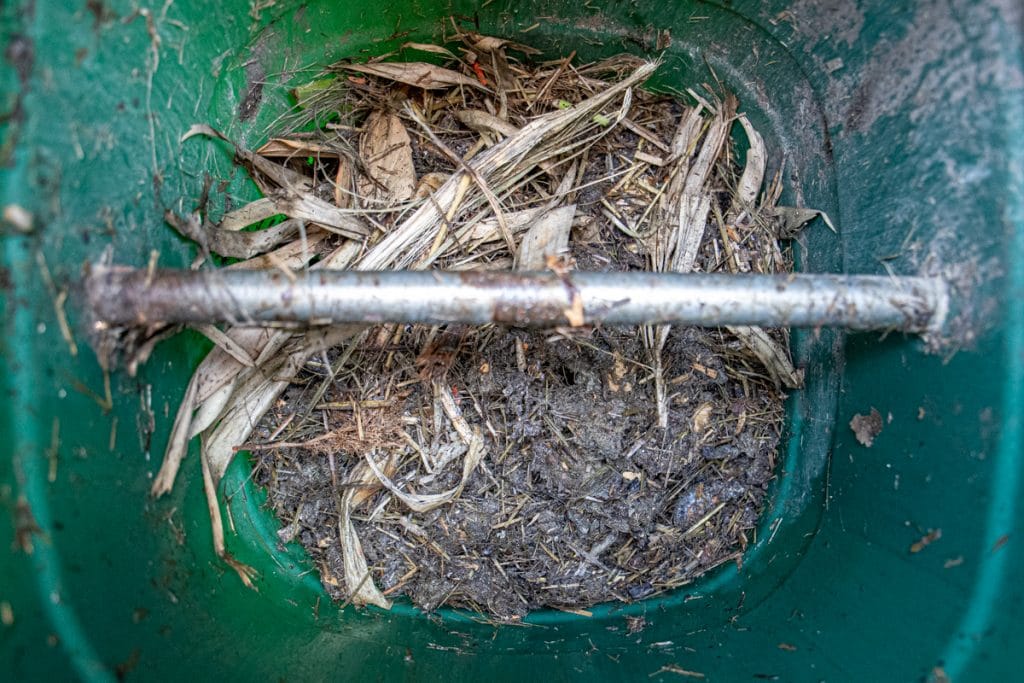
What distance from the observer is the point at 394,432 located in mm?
1170

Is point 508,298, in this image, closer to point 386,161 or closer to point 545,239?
point 545,239

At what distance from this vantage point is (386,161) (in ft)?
3.92

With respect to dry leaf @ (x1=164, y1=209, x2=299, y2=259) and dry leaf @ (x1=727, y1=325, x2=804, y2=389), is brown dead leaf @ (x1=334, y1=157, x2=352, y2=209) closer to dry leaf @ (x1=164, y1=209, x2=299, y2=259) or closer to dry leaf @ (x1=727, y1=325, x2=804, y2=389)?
dry leaf @ (x1=164, y1=209, x2=299, y2=259)

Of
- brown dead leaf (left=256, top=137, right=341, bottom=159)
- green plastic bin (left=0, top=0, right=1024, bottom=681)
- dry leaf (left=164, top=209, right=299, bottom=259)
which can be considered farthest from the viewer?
brown dead leaf (left=256, top=137, right=341, bottom=159)

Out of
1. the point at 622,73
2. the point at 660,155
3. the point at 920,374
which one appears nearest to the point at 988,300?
the point at 920,374

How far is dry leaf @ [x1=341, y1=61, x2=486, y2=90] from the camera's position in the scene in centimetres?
115

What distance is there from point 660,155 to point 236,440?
916 millimetres

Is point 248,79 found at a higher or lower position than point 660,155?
lower

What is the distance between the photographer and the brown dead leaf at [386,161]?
46.6 inches

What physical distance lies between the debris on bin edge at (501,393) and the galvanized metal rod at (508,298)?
30 centimetres

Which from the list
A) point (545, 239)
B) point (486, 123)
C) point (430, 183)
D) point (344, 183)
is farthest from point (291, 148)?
point (545, 239)

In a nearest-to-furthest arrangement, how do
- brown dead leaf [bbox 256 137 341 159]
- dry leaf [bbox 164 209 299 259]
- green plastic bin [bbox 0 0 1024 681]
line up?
green plastic bin [bbox 0 0 1024 681] < dry leaf [bbox 164 209 299 259] < brown dead leaf [bbox 256 137 341 159]

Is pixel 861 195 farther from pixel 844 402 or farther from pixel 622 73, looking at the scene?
pixel 622 73

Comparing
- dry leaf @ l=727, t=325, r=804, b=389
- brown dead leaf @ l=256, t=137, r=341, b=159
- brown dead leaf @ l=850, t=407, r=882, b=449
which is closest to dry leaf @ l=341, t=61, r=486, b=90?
brown dead leaf @ l=256, t=137, r=341, b=159
